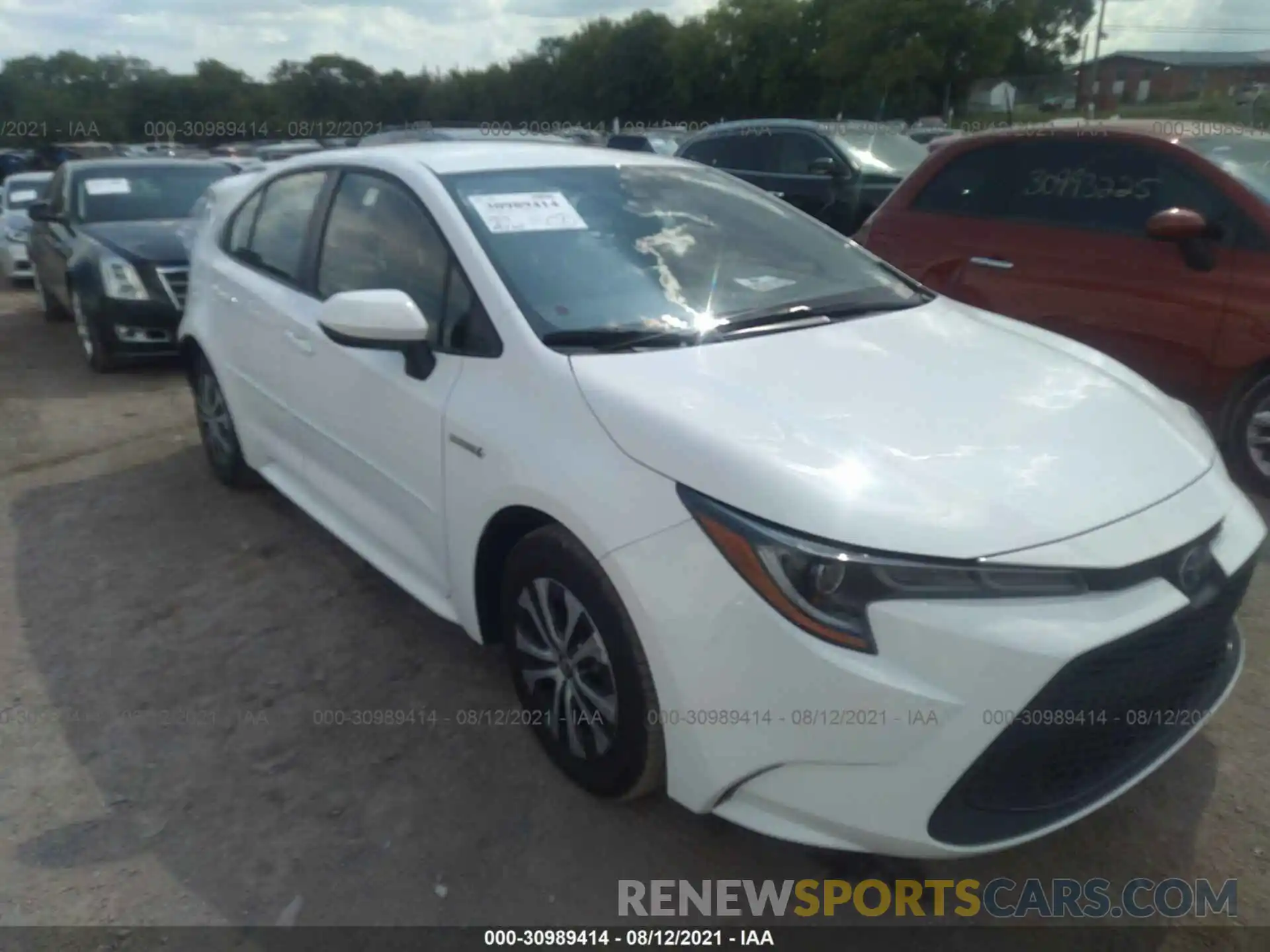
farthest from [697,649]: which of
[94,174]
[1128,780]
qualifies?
[94,174]

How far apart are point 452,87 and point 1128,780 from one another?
2524 inches

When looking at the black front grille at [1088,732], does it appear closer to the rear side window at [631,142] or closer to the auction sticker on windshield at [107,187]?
the auction sticker on windshield at [107,187]

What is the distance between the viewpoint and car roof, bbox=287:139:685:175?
3533 millimetres

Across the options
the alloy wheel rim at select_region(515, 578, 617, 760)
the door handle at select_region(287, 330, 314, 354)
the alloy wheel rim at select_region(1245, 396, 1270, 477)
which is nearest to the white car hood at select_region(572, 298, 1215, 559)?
the alloy wheel rim at select_region(515, 578, 617, 760)

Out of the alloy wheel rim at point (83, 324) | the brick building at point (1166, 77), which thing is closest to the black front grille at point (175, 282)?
the alloy wheel rim at point (83, 324)

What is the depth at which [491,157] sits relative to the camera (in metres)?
3.62

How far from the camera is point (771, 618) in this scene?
2.16m

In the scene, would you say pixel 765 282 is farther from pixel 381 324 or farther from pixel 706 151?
pixel 706 151

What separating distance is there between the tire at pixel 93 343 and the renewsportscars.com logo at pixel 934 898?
651cm

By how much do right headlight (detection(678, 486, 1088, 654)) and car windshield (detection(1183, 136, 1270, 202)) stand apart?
365 cm

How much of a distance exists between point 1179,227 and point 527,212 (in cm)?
315

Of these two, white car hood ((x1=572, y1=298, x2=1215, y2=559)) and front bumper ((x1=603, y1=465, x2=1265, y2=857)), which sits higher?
white car hood ((x1=572, y1=298, x2=1215, y2=559))

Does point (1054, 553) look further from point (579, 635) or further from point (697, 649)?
point (579, 635)

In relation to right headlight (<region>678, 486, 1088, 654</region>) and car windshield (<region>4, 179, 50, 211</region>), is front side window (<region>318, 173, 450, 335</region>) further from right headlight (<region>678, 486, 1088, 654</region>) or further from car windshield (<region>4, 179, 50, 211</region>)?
car windshield (<region>4, 179, 50, 211</region>)
